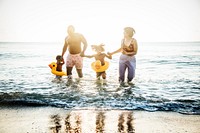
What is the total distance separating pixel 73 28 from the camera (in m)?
8.88

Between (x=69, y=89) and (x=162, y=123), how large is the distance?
163 inches

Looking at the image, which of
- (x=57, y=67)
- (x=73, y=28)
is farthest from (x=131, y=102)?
(x=57, y=67)

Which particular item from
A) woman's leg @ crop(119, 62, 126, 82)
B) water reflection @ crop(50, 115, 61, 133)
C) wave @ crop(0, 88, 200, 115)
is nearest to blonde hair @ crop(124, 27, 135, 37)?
woman's leg @ crop(119, 62, 126, 82)

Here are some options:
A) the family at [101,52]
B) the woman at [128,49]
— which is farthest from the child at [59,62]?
the woman at [128,49]

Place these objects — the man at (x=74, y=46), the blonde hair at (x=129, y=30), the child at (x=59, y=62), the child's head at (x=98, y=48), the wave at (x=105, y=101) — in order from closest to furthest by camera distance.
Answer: the wave at (x=105, y=101) < the blonde hair at (x=129, y=30) < the man at (x=74, y=46) < the child's head at (x=98, y=48) < the child at (x=59, y=62)

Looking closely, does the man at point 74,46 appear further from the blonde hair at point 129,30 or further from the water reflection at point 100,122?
the water reflection at point 100,122

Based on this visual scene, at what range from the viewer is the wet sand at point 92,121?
4079 mm

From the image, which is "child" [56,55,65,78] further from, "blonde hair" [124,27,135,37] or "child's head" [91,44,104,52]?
"blonde hair" [124,27,135,37]

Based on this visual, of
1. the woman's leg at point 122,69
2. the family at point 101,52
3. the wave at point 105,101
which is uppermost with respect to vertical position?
the family at point 101,52

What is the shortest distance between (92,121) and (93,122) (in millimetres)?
51

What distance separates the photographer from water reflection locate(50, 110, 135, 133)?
4.04 meters

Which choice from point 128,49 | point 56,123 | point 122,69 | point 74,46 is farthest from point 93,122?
point 74,46

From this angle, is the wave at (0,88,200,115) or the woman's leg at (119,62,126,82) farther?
the woman's leg at (119,62,126,82)

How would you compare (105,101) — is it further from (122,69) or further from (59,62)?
(59,62)
